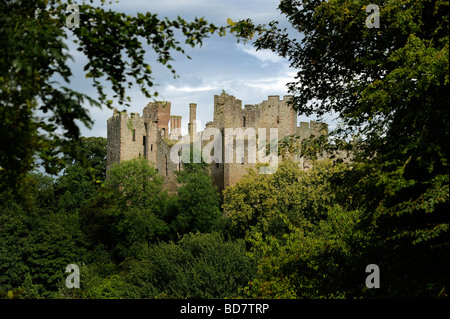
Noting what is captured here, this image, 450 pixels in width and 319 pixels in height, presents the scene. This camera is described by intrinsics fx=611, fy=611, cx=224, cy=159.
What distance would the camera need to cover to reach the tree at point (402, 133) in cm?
1056

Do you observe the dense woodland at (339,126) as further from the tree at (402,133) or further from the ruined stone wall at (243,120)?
the ruined stone wall at (243,120)

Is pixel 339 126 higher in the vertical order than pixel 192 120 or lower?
lower

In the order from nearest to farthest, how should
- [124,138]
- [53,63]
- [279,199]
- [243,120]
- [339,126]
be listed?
[53,63] → [339,126] → [279,199] → [243,120] → [124,138]

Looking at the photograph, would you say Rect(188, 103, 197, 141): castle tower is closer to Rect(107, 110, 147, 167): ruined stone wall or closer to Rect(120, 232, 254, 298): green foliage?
Rect(107, 110, 147, 167): ruined stone wall

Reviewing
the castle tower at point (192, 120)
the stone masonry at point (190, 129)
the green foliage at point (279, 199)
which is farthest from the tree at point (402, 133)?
the castle tower at point (192, 120)

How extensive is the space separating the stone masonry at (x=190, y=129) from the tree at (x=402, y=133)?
34.4 meters

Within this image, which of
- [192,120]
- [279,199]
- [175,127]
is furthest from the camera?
[175,127]

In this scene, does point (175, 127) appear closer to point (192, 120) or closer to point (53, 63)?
point (192, 120)

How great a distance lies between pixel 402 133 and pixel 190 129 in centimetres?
4712

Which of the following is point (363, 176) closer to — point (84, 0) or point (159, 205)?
point (84, 0)

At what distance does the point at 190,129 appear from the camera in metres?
58.4

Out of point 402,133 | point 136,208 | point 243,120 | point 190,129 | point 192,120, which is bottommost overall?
point 136,208

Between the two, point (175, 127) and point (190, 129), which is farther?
point (175, 127)

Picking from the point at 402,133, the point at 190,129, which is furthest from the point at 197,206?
the point at 402,133
